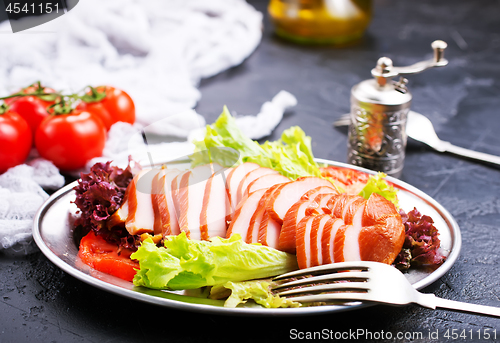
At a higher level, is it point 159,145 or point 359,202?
point 359,202

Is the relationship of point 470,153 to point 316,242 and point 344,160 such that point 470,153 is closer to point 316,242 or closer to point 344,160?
point 344,160

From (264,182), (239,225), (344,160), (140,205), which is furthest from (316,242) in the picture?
(344,160)

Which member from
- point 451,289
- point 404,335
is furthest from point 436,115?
point 404,335

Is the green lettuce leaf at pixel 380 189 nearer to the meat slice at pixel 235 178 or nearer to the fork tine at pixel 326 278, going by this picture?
the meat slice at pixel 235 178

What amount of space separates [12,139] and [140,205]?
0.93m

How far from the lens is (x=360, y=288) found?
4.67 ft

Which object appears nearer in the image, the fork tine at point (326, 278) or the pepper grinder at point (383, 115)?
the fork tine at point (326, 278)

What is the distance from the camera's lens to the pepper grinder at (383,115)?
232 centimetres

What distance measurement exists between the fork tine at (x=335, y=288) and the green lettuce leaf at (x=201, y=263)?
130mm

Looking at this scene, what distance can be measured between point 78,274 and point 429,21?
452 centimetres

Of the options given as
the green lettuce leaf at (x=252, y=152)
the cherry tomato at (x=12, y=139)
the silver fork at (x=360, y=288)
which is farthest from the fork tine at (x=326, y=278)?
the cherry tomato at (x=12, y=139)

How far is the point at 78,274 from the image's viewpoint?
1557 millimetres

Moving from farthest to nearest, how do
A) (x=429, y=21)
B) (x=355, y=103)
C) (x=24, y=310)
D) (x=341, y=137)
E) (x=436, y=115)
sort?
(x=429, y=21) → (x=436, y=115) → (x=341, y=137) → (x=355, y=103) → (x=24, y=310)

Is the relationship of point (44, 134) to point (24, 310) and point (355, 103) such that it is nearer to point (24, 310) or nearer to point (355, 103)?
point (24, 310)
